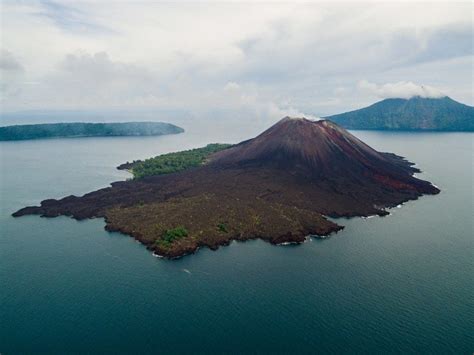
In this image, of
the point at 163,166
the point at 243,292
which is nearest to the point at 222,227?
the point at 243,292

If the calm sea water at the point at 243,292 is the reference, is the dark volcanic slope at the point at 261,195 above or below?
above

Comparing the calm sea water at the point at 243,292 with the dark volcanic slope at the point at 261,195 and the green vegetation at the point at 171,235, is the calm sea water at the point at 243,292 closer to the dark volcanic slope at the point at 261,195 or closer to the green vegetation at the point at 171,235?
the green vegetation at the point at 171,235

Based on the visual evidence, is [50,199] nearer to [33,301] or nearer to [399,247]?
[33,301]

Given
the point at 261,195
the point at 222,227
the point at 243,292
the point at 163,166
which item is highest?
the point at 163,166

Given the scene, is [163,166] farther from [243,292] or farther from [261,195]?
[243,292]

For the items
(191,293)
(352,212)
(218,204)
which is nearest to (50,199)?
(218,204)

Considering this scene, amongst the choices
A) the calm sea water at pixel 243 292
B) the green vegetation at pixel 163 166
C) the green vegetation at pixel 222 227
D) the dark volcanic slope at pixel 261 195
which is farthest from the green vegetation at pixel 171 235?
the green vegetation at pixel 163 166
